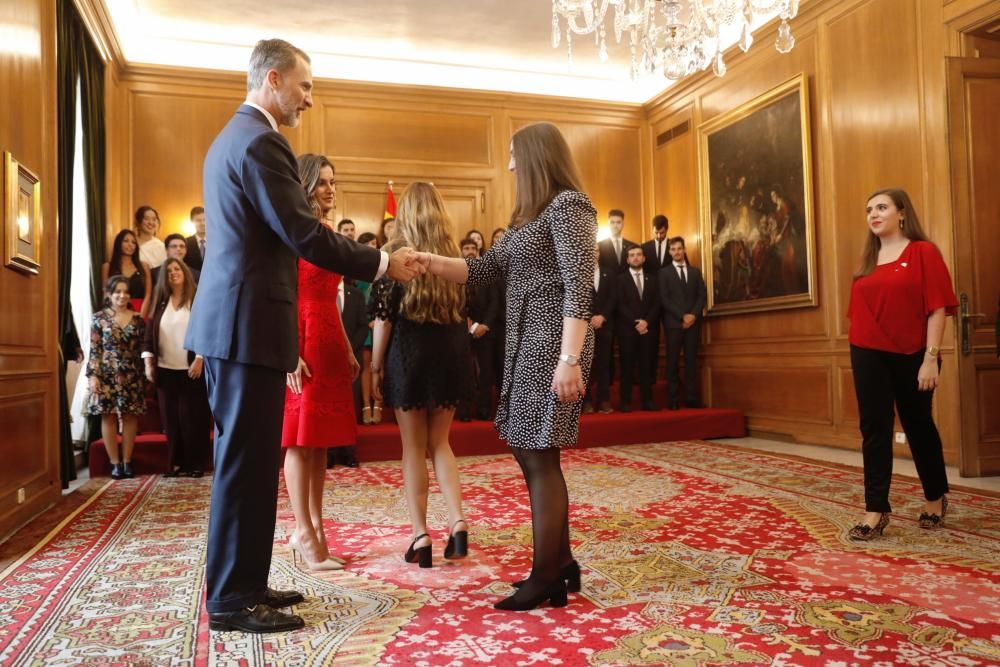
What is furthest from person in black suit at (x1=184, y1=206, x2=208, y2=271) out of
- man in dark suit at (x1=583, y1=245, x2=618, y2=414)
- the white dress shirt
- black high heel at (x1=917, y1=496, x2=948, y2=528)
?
black high heel at (x1=917, y1=496, x2=948, y2=528)

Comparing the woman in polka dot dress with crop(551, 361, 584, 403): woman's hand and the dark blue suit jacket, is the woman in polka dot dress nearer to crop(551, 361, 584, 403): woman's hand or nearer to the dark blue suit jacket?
crop(551, 361, 584, 403): woman's hand

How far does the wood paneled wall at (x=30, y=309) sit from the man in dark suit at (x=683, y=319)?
222 inches

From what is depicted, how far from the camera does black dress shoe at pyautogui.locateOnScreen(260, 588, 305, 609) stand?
2.56 m

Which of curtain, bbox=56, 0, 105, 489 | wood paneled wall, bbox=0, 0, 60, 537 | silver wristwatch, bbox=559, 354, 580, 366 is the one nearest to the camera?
silver wristwatch, bbox=559, 354, 580, 366

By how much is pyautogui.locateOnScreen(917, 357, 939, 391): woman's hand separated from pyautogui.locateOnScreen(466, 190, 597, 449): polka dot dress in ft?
5.68

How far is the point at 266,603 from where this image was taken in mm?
2471

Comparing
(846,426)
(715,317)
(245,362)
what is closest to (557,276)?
→ (245,362)

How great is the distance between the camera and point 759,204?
25.9 feet

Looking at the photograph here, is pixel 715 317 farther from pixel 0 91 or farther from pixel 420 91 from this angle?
pixel 0 91

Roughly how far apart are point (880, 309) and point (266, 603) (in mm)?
2800

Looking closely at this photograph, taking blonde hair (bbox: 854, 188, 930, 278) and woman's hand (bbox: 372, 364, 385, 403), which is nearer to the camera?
woman's hand (bbox: 372, 364, 385, 403)

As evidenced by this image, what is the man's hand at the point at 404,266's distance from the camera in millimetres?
2586

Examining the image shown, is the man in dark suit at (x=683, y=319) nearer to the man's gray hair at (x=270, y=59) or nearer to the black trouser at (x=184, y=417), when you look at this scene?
the black trouser at (x=184, y=417)

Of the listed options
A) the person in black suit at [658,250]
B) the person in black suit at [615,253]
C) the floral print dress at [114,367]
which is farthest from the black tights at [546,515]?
the person in black suit at [658,250]
